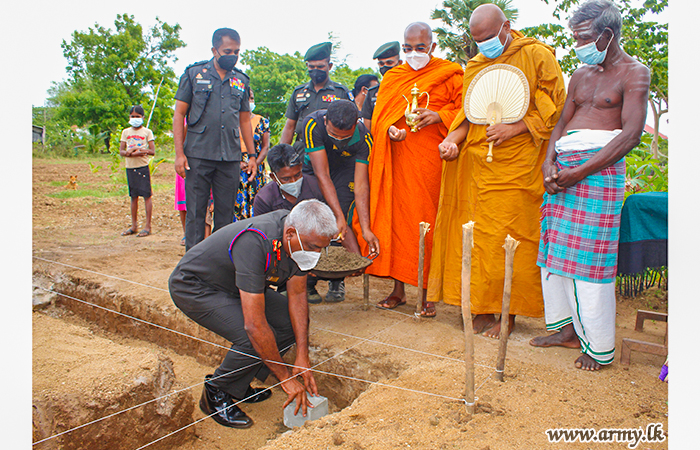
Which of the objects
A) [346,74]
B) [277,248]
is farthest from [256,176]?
[346,74]

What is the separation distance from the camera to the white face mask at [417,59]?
3.36 meters

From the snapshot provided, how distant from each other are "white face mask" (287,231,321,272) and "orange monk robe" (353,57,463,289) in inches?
46.9

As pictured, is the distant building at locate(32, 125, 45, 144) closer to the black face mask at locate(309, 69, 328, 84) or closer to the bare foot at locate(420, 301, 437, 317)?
the black face mask at locate(309, 69, 328, 84)

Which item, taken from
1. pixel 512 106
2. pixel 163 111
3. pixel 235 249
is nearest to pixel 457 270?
pixel 512 106

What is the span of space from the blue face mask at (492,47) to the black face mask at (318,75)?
1839mm

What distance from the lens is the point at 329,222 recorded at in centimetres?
235

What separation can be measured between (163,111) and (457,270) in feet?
66.6

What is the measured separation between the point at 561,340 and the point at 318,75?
9.97 feet

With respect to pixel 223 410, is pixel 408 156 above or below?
above

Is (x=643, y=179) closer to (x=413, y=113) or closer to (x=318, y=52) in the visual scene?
(x=413, y=113)

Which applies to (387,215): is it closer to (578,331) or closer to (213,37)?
(578,331)

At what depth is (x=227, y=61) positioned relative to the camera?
389cm

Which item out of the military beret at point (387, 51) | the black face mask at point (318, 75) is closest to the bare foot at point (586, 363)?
the military beret at point (387, 51)

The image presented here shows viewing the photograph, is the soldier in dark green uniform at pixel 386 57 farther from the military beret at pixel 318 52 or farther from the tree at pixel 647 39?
the tree at pixel 647 39
